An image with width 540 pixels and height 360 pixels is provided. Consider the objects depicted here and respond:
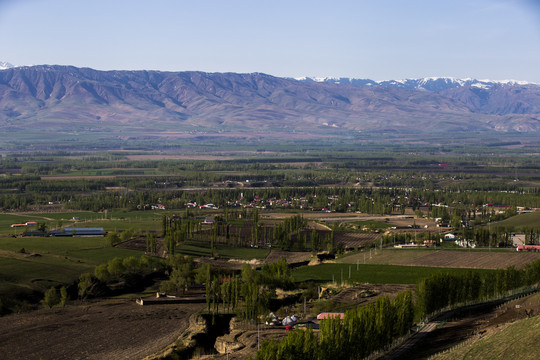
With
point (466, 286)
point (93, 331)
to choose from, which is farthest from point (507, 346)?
point (93, 331)

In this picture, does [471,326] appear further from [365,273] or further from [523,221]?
[523,221]

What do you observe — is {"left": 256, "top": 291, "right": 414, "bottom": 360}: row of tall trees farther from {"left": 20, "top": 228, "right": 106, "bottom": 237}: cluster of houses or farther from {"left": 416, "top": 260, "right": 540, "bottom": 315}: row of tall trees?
{"left": 20, "top": 228, "right": 106, "bottom": 237}: cluster of houses

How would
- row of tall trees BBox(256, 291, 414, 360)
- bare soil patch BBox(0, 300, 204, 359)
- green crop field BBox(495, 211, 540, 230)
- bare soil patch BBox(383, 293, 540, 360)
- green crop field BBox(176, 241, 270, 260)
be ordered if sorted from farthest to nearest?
1. green crop field BBox(495, 211, 540, 230)
2. green crop field BBox(176, 241, 270, 260)
3. bare soil patch BBox(0, 300, 204, 359)
4. bare soil patch BBox(383, 293, 540, 360)
5. row of tall trees BBox(256, 291, 414, 360)

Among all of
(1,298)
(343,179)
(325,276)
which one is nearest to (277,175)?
Result: (343,179)

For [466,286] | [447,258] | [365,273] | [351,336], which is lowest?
[365,273]

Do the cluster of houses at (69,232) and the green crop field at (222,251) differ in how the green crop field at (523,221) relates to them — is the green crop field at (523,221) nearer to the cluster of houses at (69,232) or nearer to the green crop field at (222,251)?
the green crop field at (222,251)

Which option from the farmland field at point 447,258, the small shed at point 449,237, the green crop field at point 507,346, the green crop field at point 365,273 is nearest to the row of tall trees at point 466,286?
the green crop field at point 365,273

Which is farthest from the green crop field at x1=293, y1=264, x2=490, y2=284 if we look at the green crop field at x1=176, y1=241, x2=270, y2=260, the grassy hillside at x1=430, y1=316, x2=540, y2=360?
the grassy hillside at x1=430, y1=316, x2=540, y2=360
